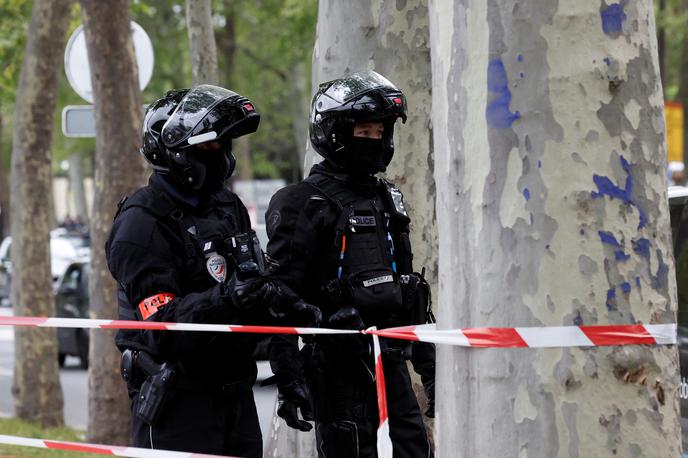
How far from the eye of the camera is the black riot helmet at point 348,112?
4.50 metres

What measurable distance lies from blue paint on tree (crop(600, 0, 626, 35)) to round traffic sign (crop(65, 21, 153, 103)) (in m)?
7.02

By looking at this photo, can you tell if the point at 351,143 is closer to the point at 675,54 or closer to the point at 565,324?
the point at 565,324

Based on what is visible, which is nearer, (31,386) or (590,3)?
(590,3)

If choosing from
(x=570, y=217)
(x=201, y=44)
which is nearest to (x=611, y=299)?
(x=570, y=217)

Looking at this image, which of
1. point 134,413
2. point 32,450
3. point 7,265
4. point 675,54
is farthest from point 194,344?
point 675,54

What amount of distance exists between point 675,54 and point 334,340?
2780 cm

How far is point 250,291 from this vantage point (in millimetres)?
3951

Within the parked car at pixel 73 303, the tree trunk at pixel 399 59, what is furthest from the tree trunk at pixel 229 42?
the tree trunk at pixel 399 59

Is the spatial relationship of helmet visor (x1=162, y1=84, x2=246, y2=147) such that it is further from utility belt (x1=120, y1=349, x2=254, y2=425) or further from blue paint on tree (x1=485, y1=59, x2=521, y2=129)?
blue paint on tree (x1=485, y1=59, x2=521, y2=129)

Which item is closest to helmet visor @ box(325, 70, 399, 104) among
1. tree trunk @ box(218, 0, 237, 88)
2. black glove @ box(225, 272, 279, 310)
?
black glove @ box(225, 272, 279, 310)

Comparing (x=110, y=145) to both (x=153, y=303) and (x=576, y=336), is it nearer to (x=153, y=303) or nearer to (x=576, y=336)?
(x=153, y=303)

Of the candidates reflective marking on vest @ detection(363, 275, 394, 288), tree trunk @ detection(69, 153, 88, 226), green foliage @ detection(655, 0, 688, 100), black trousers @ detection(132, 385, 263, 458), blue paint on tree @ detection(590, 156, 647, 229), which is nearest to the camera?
blue paint on tree @ detection(590, 156, 647, 229)

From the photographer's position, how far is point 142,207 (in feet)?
13.6

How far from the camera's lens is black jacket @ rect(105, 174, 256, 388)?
4.02 m
